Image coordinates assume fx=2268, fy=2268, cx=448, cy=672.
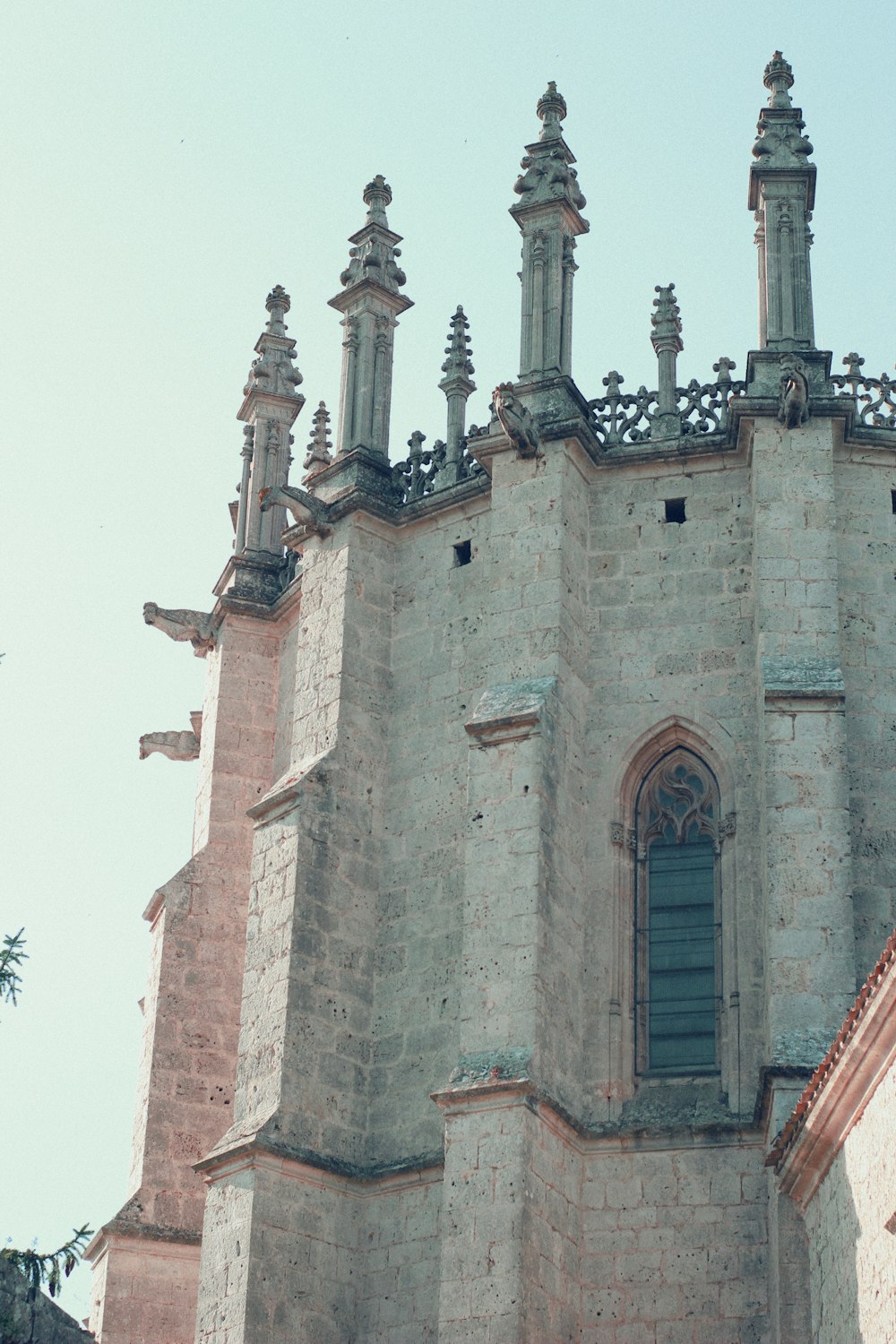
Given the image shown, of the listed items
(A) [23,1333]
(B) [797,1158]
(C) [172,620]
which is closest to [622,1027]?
(B) [797,1158]

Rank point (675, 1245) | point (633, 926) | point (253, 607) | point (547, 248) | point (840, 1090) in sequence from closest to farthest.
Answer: point (840, 1090)
point (675, 1245)
point (633, 926)
point (547, 248)
point (253, 607)

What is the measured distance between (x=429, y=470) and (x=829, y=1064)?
893cm

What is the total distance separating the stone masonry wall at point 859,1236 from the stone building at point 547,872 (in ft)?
0.53

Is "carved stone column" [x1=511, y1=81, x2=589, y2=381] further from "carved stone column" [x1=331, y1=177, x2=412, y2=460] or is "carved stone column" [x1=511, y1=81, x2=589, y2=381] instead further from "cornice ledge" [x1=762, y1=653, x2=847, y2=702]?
"cornice ledge" [x1=762, y1=653, x2=847, y2=702]

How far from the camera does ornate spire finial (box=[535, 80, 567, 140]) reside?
21734 millimetres

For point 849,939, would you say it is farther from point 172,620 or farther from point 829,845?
point 172,620

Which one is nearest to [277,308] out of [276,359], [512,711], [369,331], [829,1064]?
[276,359]

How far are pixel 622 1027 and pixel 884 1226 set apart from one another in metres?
5.29

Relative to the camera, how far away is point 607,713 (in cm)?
1966

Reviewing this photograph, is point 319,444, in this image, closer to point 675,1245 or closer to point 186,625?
point 186,625

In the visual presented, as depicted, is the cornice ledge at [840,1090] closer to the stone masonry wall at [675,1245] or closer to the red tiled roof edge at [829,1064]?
the red tiled roof edge at [829,1064]

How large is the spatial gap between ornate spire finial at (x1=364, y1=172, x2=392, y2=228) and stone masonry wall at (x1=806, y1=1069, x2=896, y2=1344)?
1144 cm

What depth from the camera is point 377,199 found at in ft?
75.9

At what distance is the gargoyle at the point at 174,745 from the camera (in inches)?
997
